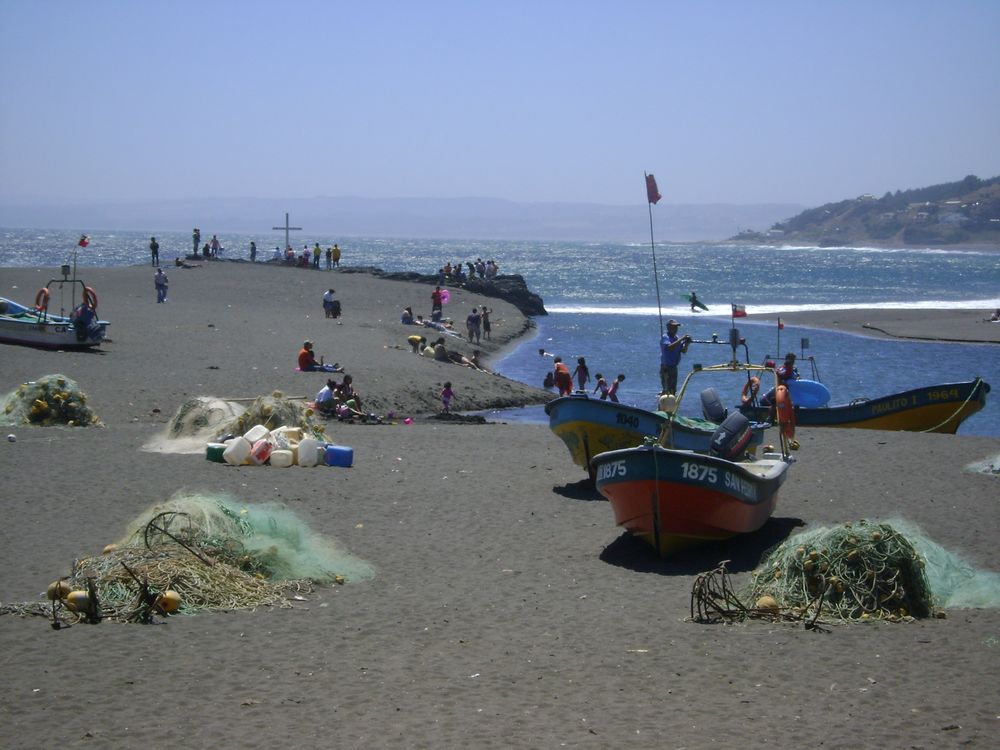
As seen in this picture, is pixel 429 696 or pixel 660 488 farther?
pixel 660 488

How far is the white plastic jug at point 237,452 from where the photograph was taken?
16.1 m

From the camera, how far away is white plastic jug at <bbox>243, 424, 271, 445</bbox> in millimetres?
16283

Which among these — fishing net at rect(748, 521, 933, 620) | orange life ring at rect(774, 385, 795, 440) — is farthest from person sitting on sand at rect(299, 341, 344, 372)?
fishing net at rect(748, 521, 933, 620)

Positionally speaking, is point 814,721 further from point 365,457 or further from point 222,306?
point 222,306

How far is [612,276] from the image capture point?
12125 centimetres

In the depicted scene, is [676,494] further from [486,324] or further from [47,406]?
[486,324]

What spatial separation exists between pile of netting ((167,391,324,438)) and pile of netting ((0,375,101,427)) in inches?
80.6

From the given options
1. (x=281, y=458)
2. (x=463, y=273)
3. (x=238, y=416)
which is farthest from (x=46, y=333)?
(x=463, y=273)

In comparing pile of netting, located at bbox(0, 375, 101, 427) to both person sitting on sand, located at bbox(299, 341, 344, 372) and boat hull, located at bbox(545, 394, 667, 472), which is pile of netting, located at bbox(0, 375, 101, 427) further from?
person sitting on sand, located at bbox(299, 341, 344, 372)

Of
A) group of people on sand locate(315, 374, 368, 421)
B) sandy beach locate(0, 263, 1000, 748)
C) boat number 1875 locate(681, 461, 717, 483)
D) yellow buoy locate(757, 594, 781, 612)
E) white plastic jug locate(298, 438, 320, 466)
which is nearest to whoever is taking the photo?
sandy beach locate(0, 263, 1000, 748)

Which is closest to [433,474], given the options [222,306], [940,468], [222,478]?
[222,478]

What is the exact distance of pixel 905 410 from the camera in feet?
76.1

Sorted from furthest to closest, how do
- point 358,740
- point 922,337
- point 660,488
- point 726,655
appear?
point 922,337, point 660,488, point 726,655, point 358,740

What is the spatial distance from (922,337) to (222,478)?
41.9 metres
